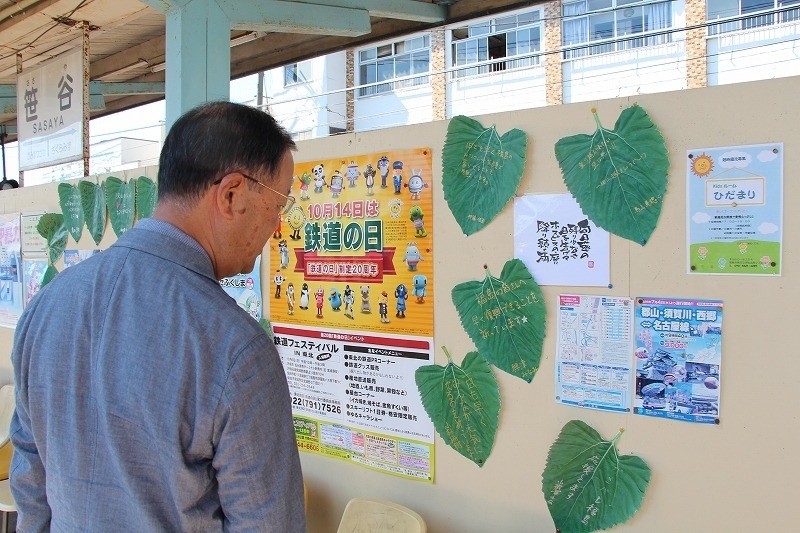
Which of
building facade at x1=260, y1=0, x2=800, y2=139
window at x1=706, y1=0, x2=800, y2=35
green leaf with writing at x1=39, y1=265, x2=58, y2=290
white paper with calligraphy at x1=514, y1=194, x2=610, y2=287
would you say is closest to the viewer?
white paper with calligraphy at x1=514, y1=194, x2=610, y2=287

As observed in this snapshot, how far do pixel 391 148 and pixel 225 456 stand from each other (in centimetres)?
150

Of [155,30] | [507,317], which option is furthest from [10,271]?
[507,317]

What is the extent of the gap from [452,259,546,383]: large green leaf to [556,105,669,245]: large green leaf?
30cm

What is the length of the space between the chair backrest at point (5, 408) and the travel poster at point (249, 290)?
2.00 m

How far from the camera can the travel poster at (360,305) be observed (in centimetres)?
215

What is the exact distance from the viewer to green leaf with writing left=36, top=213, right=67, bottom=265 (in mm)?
3689

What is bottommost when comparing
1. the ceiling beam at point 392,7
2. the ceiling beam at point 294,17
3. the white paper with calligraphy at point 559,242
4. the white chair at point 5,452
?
the white chair at point 5,452

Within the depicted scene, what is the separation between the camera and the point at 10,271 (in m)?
4.16

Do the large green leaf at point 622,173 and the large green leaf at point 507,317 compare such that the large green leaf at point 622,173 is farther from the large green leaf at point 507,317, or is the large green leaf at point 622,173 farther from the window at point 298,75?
the window at point 298,75

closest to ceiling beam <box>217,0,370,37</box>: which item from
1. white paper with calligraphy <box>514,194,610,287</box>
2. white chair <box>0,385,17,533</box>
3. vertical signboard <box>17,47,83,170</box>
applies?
vertical signboard <box>17,47,83,170</box>

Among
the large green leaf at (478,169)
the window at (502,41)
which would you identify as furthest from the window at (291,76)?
the large green leaf at (478,169)

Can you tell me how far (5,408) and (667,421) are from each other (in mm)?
3839

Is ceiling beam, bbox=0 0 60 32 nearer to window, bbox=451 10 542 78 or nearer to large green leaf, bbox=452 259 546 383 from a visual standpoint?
large green leaf, bbox=452 259 546 383

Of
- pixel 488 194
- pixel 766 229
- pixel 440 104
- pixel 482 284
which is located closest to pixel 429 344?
pixel 482 284
